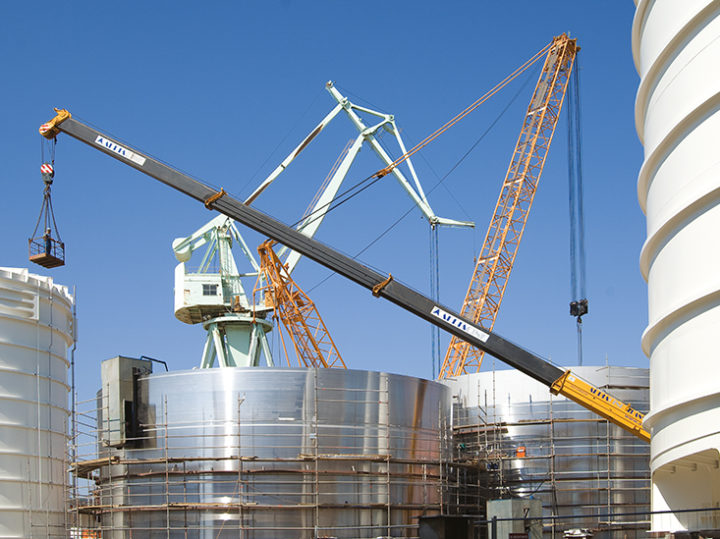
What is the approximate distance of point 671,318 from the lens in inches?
710

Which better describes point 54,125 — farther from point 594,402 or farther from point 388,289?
point 594,402

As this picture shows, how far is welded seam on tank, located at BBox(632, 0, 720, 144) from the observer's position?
1759 centimetres

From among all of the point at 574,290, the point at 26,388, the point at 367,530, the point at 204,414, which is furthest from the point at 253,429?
the point at 574,290

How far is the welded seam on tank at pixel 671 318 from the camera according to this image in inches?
658

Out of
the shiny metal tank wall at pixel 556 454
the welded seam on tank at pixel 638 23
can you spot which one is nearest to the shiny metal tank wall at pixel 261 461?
the shiny metal tank wall at pixel 556 454

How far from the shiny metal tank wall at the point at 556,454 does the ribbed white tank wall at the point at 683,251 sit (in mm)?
17371

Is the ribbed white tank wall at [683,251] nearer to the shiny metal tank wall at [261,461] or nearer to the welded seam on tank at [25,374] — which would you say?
the shiny metal tank wall at [261,461]

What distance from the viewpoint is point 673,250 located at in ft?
59.4

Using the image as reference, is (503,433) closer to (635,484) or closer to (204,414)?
(635,484)

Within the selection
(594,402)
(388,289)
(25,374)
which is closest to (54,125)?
(25,374)

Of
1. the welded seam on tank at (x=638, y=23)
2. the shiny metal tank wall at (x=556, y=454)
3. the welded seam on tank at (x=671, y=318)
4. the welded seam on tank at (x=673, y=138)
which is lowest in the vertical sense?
the shiny metal tank wall at (x=556, y=454)

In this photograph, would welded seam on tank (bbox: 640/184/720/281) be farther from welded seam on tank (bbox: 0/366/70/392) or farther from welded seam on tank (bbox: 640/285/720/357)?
welded seam on tank (bbox: 0/366/70/392)

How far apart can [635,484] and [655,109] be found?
853 inches

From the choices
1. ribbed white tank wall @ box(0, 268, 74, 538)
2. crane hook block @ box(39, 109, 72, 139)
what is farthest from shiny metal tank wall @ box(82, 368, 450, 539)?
crane hook block @ box(39, 109, 72, 139)
